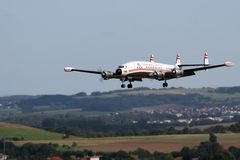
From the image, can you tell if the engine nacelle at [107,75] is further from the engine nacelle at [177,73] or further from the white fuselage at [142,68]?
the engine nacelle at [177,73]

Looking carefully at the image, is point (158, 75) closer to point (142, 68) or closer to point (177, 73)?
point (142, 68)

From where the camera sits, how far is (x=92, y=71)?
103562 millimetres

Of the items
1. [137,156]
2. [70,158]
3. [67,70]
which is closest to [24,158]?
[70,158]

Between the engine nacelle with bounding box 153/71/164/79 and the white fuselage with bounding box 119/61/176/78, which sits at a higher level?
the white fuselage with bounding box 119/61/176/78

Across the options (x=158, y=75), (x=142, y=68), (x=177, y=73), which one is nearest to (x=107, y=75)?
(x=142, y=68)

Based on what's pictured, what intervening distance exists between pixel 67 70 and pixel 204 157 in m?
85.2

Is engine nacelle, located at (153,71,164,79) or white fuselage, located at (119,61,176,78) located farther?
engine nacelle, located at (153,71,164,79)

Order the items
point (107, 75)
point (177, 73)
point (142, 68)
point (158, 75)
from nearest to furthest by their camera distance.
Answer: point (107, 75) < point (142, 68) < point (158, 75) < point (177, 73)

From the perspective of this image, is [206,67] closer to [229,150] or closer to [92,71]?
[92,71]

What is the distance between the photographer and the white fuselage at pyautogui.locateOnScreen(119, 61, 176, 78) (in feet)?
332

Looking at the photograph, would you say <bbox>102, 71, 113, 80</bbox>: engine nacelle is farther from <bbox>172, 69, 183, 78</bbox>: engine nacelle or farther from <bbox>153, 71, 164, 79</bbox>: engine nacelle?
<bbox>172, 69, 183, 78</bbox>: engine nacelle

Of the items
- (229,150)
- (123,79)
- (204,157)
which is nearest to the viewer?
(123,79)

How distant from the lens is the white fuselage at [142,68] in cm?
10125

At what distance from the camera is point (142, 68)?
337ft
